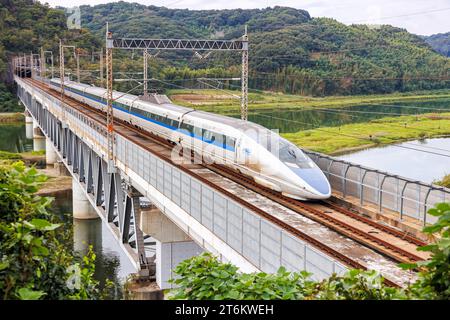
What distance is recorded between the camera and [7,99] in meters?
123

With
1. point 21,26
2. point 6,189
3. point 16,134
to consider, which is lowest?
point 16,134

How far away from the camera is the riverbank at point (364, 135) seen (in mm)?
73938

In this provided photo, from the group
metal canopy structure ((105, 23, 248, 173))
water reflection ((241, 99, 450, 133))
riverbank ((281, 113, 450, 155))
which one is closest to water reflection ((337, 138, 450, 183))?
riverbank ((281, 113, 450, 155))

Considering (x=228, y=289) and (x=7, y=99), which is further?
(x=7, y=99)

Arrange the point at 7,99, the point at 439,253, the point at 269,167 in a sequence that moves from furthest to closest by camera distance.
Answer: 1. the point at 7,99
2. the point at 269,167
3. the point at 439,253

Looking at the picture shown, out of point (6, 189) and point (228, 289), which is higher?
point (6, 189)

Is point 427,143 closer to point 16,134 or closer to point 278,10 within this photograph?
point 16,134

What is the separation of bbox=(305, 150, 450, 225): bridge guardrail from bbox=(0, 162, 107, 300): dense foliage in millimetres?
11787

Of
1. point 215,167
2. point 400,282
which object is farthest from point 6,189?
point 215,167

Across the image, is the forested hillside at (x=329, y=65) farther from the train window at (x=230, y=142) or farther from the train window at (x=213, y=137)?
the train window at (x=230, y=142)

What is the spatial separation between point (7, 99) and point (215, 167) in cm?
10557

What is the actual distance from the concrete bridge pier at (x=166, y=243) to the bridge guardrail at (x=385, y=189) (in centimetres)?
681

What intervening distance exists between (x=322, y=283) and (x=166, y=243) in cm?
1915

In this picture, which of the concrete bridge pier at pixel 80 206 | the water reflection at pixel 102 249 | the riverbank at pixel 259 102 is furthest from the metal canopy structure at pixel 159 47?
the riverbank at pixel 259 102
